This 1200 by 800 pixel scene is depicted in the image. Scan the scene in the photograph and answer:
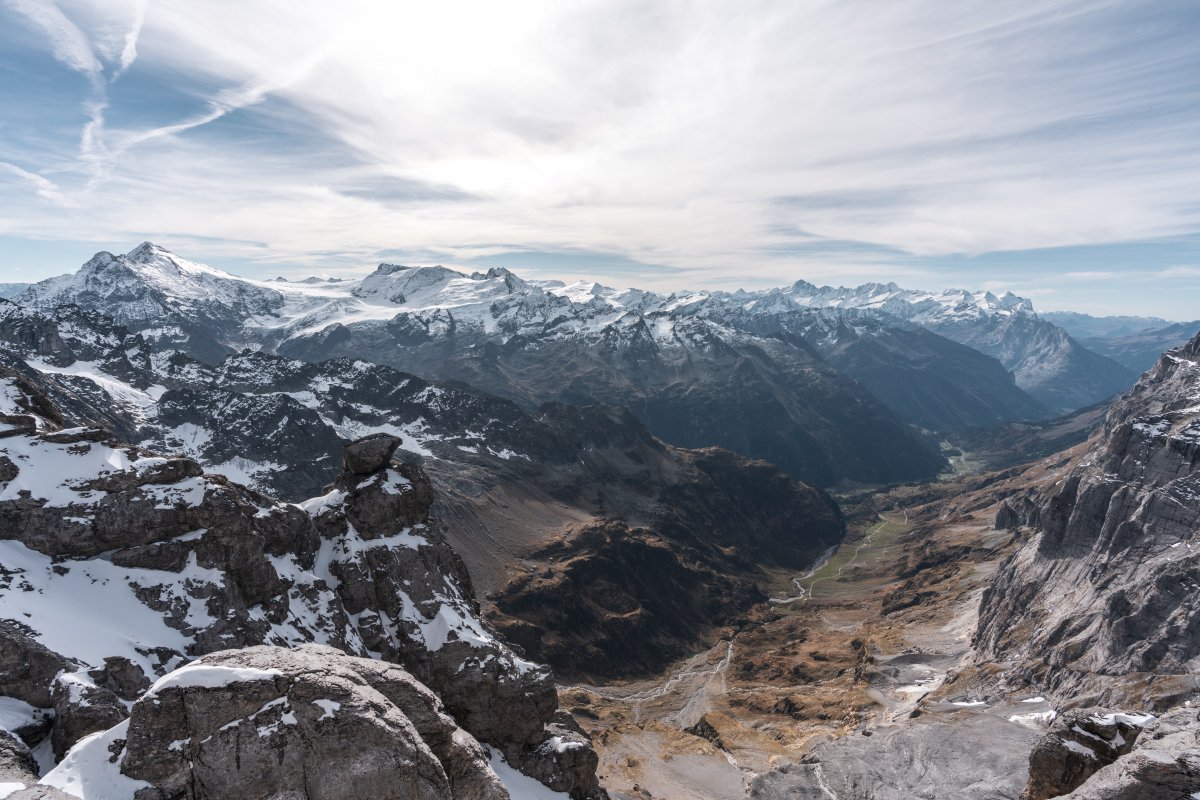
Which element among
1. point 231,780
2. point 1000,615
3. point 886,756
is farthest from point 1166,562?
point 231,780

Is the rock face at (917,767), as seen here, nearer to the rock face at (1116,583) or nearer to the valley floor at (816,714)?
the valley floor at (816,714)

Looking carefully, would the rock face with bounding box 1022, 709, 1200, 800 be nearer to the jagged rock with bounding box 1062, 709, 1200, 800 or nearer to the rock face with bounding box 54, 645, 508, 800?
the jagged rock with bounding box 1062, 709, 1200, 800

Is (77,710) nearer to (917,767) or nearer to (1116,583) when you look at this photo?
(917,767)

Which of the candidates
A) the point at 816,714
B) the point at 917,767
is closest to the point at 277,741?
the point at 917,767

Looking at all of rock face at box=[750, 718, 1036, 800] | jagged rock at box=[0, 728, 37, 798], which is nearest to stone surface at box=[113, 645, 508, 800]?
jagged rock at box=[0, 728, 37, 798]

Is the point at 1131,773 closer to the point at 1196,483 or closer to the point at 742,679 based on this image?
the point at 1196,483
